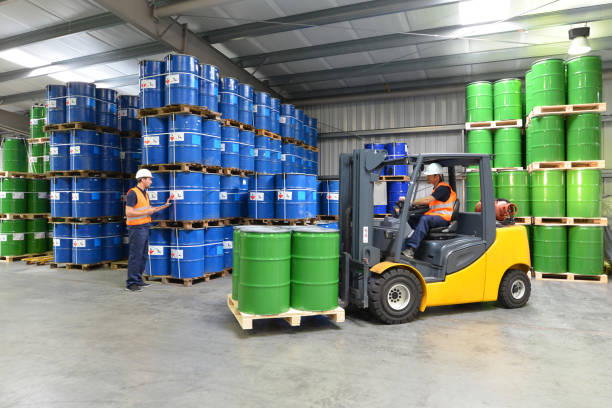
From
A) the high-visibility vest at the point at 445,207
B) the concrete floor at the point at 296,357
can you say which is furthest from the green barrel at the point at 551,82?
the high-visibility vest at the point at 445,207

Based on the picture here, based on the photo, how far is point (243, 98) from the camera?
7.96 metres

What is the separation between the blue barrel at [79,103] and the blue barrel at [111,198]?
1.25m

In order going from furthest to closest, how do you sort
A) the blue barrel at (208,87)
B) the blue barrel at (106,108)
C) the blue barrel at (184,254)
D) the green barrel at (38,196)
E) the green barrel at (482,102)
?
the green barrel at (38,196) < the green barrel at (482,102) < the blue barrel at (106,108) < the blue barrel at (208,87) < the blue barrel at (184,254)

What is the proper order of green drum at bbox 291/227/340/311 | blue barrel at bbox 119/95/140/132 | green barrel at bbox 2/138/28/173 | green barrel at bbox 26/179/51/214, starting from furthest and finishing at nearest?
green barrel at bbox 2/138/28/173 → green barrel at bbox 26/179/51/214 → blue barrel at bbox 119/95/140/132 → green drum at bbox 291/227/340/311

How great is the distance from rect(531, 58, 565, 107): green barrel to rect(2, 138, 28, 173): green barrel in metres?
11.3

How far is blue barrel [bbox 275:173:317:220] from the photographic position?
705cm

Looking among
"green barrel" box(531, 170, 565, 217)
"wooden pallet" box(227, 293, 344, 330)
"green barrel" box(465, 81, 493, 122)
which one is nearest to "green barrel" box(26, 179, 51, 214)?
"wooden pallet" box(227, 293, 344, 330)

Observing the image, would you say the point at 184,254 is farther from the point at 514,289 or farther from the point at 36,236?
the point at 36,236

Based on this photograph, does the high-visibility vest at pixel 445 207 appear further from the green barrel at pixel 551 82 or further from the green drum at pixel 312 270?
the green barrel at pixel 551 82

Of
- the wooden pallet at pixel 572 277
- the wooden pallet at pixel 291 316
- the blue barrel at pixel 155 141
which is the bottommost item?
the wooden pallet at pixel 572 277

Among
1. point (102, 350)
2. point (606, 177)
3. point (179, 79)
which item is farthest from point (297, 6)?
point (606, 177)

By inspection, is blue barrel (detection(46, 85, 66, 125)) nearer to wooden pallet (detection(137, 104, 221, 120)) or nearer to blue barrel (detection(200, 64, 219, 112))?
wooden pallet (detection(137, 104, 221, 120))

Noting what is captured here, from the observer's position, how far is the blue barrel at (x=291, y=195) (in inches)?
278

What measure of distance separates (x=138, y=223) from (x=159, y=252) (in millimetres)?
664
